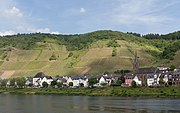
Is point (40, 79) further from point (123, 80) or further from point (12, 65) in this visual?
point (123, 80)

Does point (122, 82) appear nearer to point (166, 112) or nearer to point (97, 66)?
point (97, 66)

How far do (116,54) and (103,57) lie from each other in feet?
24.1

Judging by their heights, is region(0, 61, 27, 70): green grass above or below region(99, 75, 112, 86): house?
above

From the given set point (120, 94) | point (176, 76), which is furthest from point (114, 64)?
point (120, 94)

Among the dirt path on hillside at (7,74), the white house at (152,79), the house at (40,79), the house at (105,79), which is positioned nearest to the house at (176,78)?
the white house at (152,79)

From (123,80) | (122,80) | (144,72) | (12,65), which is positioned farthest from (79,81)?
(12,65)

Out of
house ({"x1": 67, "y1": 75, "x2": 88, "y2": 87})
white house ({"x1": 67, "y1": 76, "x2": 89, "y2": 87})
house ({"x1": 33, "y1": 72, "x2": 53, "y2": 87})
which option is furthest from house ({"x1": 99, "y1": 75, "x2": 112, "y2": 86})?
house ({"x1": 33, "y1": 72, "x2": 53, "y2": 87})

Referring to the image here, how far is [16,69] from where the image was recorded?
614ft

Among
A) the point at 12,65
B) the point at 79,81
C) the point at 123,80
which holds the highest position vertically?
the point at 12,65

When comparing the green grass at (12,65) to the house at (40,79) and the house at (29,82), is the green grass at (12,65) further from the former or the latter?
the house at (40,79)

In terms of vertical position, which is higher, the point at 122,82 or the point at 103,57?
the point at 103,57

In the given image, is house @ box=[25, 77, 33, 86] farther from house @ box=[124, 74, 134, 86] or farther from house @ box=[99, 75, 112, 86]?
house @ box=[124, 74, 134, 86]

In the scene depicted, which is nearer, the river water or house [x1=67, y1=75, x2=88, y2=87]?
the river water

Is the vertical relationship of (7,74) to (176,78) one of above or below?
above
